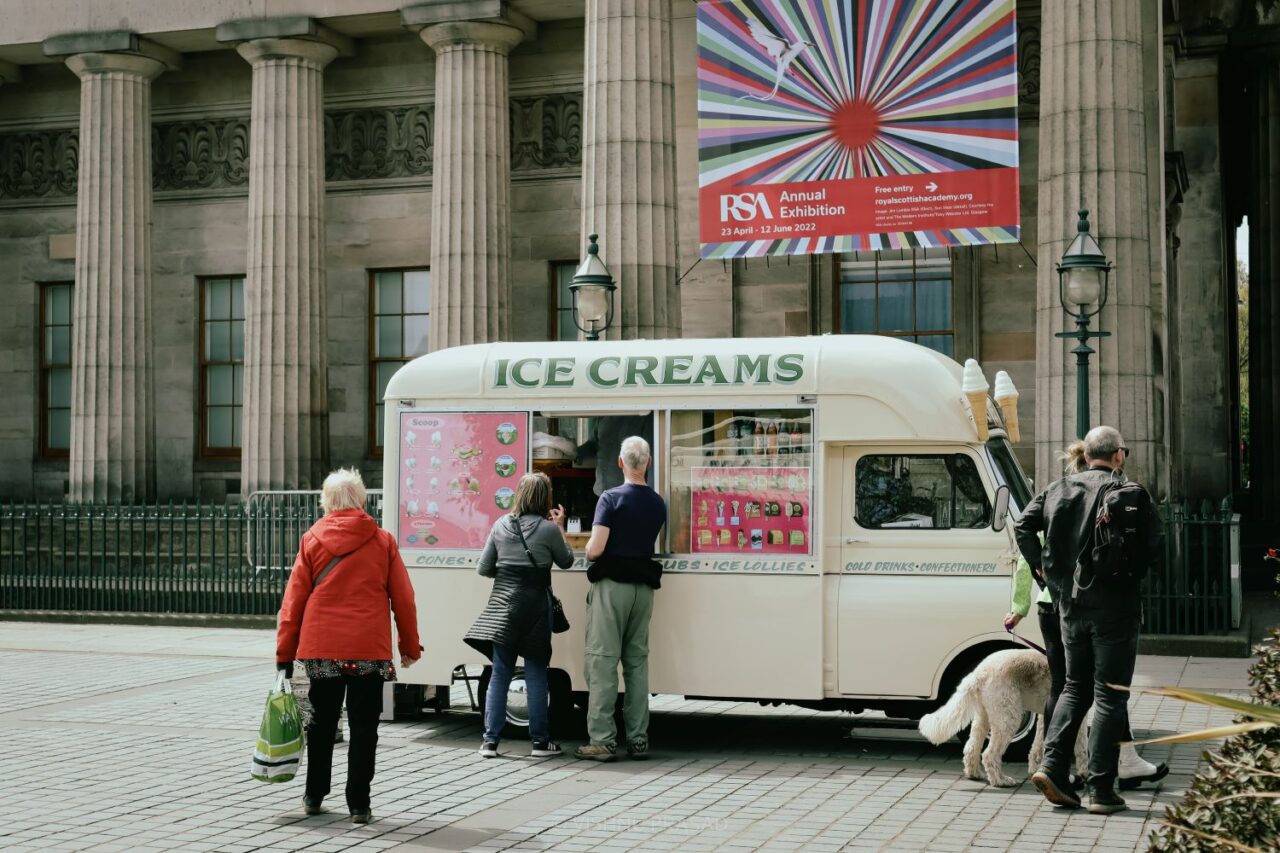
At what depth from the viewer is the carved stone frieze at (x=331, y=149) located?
23734 millimetres

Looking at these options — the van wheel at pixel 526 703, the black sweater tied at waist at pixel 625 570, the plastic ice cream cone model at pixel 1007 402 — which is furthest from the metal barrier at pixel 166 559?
the plastic ice cream cone model at pixel 1007 402

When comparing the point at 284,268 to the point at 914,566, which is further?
the point at 284,268

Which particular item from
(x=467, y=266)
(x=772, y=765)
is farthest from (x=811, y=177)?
(x=772, y=765)

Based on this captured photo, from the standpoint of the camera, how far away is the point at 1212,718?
1104 cm

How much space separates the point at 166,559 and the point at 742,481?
12573mm

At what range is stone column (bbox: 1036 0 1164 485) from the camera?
16.9 m

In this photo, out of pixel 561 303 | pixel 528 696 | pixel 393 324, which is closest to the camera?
pixel 528 696

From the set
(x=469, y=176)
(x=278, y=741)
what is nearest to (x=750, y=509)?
(x=278, y=741)

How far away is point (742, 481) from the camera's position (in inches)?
408

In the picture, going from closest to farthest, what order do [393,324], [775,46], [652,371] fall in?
1. [652,371]
2. [775,46]
3. [393,324]

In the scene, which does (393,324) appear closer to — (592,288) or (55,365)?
(55,365)

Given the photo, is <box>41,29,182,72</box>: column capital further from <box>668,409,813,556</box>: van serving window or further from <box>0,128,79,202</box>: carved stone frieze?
<box>668,409,813,556</box>: van serving window

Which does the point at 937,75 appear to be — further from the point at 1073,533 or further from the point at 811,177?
the point at 1073,533

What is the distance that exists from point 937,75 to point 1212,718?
31.2ft
